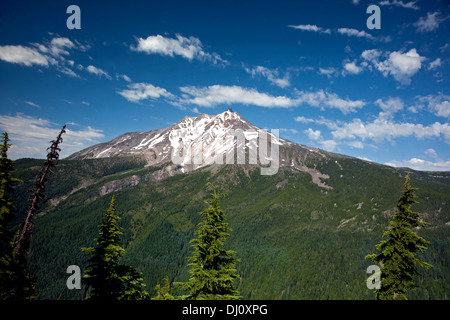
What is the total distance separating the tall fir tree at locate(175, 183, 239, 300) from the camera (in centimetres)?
1673

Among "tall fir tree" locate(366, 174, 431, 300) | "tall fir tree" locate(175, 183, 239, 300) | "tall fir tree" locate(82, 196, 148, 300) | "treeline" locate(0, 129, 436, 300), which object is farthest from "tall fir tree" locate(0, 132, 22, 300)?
"tall fir tree" locate(366, 174, 431, 300)

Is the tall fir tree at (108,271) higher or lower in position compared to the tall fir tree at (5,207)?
lower

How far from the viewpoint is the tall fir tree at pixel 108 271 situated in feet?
64.2

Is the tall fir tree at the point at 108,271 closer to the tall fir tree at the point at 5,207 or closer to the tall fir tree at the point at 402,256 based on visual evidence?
the tall fir tree at the point at 5,207

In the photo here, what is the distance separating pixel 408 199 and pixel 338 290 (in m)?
220

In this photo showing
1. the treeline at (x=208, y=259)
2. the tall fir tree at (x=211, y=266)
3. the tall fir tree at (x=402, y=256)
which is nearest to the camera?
the tall fir tree at (x=211, y=266)

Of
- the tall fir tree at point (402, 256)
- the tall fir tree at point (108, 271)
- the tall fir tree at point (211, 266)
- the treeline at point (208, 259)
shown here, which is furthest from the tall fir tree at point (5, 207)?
the tall fir tree at point (402, 256)

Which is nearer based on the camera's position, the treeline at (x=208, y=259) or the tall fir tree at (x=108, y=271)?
the treeline at (x=208, y=259)
